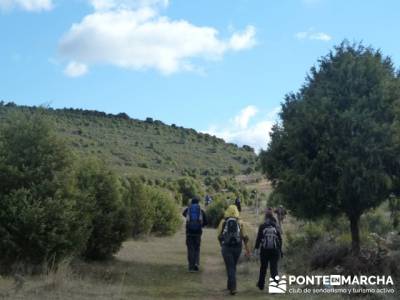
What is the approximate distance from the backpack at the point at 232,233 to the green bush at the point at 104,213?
5069 mm

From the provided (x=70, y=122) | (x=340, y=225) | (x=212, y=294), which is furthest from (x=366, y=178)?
(x=70, y=122)

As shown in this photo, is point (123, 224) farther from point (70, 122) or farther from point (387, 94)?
point (70, 122)

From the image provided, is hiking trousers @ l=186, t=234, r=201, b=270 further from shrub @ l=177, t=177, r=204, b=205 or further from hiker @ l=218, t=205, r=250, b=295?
shrub @ l=177, t=177, r=204, b=205

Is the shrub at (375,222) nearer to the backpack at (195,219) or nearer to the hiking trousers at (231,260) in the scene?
the backpack at (195,219)

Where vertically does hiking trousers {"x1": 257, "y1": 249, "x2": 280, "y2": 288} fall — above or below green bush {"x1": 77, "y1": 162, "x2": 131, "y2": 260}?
below

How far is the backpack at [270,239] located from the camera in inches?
509

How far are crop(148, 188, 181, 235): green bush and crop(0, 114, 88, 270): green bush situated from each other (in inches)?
545

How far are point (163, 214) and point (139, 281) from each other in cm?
1485

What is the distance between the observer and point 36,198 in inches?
522

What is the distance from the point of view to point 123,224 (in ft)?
57.2

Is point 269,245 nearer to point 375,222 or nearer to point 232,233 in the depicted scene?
point 232,233

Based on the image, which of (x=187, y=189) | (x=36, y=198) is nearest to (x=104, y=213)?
(x=36, y=198)

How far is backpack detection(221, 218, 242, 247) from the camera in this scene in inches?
492

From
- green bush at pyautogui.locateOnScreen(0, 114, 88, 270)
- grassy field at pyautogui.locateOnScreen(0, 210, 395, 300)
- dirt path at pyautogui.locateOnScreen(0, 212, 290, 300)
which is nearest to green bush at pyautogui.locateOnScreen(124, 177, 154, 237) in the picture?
dirt path at pyautogui.locateOnScreen(0, 212, 290, 300)
